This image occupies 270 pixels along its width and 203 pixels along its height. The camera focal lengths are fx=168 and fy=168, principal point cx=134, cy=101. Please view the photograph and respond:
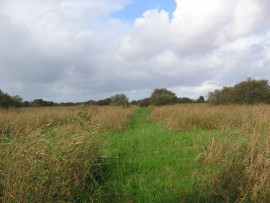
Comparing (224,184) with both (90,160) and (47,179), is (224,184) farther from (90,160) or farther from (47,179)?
(47,179)

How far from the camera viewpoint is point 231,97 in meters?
17.2

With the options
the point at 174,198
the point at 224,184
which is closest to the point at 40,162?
the point at 174,198

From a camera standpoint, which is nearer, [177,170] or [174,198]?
[174,198]

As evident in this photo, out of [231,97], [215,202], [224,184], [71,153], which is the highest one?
[231,97]

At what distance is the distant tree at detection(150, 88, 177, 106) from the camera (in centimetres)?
2741

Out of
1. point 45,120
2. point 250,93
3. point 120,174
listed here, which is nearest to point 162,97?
point 250,93

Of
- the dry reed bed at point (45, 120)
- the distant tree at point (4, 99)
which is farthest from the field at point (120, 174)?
the distant tree at point (4, 99)

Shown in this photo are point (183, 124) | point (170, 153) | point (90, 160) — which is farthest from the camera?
point (183, 124)

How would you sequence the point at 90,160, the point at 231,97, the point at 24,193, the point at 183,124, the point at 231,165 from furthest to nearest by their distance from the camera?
the point at 231,97 < the point at 183,124 < the point at 90,160 < the point at 231,165 < the point at 24,193

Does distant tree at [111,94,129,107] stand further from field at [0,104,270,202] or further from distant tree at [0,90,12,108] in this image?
field at [0,104,270,202]

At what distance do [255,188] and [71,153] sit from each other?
276 cm

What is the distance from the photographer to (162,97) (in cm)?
2784

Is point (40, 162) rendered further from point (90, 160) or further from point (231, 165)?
point (231, 165)

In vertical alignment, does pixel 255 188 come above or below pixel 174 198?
above
